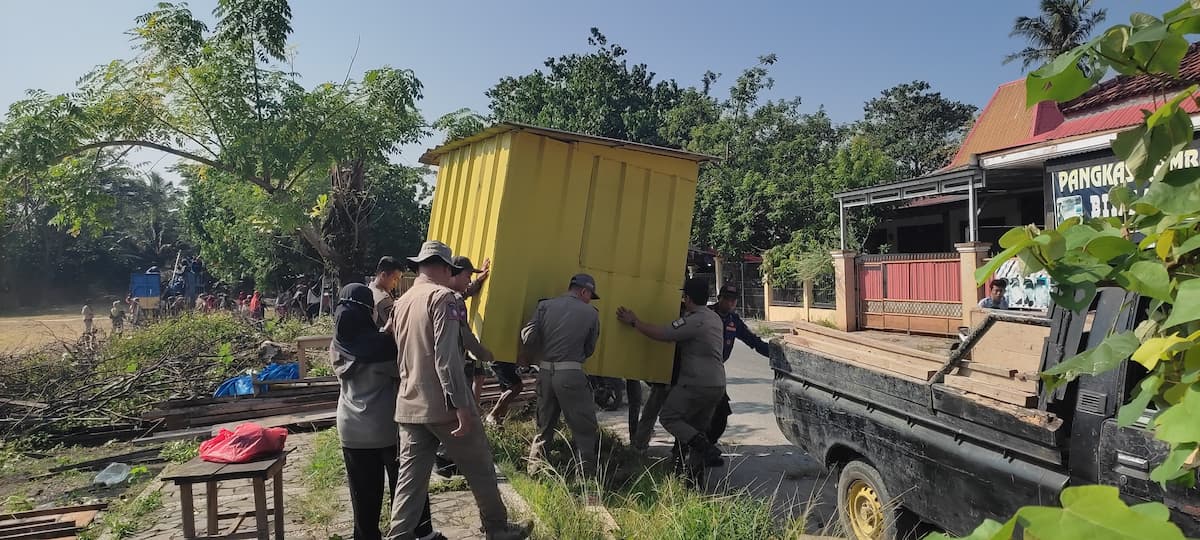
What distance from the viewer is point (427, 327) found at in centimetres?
414

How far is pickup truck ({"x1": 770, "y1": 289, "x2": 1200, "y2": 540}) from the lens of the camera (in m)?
2.87

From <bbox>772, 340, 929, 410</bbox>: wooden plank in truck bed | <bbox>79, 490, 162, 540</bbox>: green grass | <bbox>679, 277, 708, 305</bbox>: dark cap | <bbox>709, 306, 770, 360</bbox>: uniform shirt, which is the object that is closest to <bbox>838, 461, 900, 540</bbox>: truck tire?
<bbox>772, 340, 929, 410</bbox>: wooden plank in truck bed

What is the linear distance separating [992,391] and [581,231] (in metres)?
3.03

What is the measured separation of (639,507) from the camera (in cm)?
467

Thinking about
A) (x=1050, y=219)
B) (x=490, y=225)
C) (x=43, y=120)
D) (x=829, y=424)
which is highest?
(x=1050, y=219)

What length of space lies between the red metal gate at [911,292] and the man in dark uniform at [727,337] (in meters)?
11.2

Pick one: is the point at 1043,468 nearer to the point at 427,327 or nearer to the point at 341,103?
the point at 427,327

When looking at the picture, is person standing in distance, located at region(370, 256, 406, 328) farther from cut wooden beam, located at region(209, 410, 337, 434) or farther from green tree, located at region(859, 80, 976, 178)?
green tree, located at region(859, 80, 976, 178)

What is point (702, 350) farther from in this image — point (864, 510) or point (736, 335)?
point (864, 510)

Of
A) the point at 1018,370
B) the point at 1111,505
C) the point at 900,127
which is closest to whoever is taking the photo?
the point at 1111,505

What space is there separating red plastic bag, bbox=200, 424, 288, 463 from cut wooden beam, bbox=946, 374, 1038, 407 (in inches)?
149

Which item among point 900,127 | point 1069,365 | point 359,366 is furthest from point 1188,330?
point 900,127

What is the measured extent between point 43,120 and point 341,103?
3.76 meters

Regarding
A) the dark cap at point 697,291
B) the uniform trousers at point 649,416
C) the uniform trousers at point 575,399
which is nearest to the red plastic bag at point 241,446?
the uniform trousers at point 575,399
